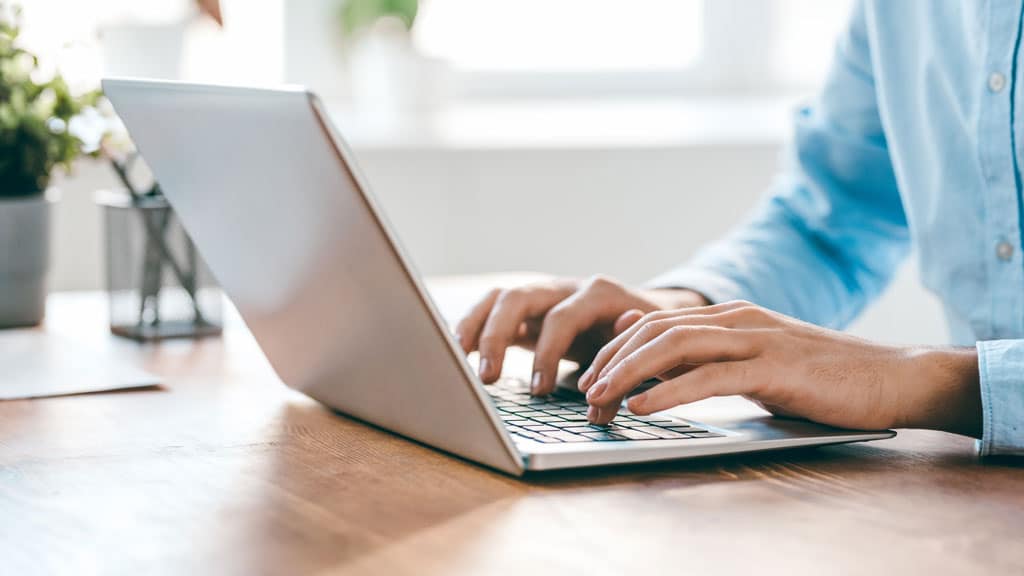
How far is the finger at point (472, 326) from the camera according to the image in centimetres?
101

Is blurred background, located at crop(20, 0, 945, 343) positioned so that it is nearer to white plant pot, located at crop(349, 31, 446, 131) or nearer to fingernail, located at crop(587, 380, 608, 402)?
white plant pot, located at crop(349, 31, 446, 131)

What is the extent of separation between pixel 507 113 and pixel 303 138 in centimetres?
205

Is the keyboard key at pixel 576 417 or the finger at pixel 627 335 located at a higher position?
the finger at pixel 627 335

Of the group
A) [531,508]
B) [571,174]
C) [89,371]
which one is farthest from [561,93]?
[531,508]

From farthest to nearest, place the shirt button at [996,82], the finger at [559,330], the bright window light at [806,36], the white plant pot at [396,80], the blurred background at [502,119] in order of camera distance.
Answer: the bright window light at [806,36], the white plant pot at [396,80], the blurred background at [502,119], the shirt button at [996,82], the finger at [559,330]

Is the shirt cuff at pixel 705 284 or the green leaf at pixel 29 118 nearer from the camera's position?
the shirt cuff at pixel 705 284

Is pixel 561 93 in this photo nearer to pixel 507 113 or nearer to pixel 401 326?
pixel 507 113

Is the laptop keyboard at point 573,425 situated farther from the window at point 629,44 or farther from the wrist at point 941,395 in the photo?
the window at point 629,44

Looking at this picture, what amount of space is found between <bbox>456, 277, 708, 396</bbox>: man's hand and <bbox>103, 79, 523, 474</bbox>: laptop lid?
13 centimetres

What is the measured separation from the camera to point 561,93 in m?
2.83

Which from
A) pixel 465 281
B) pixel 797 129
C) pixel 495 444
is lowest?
pixel 465 281

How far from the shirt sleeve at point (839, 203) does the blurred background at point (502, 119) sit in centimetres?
100

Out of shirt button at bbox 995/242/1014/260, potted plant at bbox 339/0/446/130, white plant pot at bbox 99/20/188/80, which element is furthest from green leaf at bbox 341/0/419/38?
shirt button at bbox 995/242/1014/260

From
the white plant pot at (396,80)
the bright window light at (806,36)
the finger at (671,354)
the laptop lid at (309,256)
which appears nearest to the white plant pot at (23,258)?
the laptop lid at (309,256)
